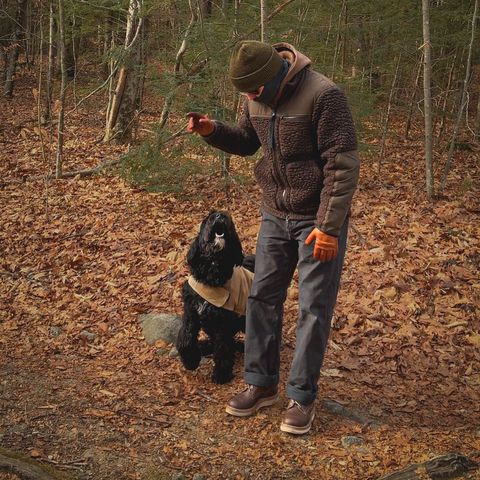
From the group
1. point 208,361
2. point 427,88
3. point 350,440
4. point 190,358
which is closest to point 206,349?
point 208,361

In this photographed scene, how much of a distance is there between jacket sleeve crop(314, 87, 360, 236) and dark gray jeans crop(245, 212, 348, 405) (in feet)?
0.86

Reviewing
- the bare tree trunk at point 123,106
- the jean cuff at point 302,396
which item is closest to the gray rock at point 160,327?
the jean cuff at point 302,396

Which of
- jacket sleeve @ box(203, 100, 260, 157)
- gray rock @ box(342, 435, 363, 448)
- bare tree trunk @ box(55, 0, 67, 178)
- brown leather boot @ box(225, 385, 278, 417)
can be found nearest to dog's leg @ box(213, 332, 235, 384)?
brown leather boot @ box(225, 385, 278, 417)

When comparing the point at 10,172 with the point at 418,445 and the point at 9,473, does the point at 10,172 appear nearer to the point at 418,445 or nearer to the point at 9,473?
the point at 9,473

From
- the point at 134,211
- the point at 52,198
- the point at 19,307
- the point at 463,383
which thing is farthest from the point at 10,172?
the point at 463,383

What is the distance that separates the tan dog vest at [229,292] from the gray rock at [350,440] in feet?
4.34

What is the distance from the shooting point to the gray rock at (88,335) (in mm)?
5395

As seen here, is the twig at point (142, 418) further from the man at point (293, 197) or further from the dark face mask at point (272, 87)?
the dark face mask at point (272, 87)

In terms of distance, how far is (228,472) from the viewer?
10.7 feet

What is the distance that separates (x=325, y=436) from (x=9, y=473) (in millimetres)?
2075

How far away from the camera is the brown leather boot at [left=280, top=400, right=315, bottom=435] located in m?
3.57

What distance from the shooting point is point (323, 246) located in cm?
320

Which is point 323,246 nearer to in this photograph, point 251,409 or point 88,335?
point 251,409

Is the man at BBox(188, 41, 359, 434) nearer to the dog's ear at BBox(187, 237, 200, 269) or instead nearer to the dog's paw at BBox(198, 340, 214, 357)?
the dog's ear at BBox(187, 237, 200, 269)
